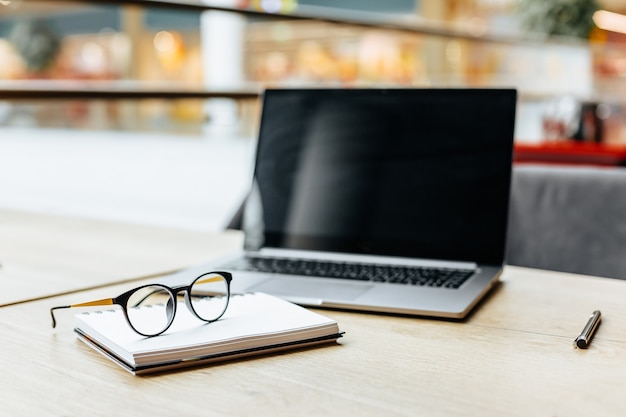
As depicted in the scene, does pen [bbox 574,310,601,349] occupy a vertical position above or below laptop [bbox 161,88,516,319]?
below

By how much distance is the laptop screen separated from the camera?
113 cm

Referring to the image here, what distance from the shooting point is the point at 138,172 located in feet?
10.8

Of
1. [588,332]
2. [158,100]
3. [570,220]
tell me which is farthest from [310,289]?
[158,100]

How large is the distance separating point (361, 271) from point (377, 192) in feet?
0.51

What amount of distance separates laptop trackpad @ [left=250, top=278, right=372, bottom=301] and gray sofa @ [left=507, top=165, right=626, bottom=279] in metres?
0.64

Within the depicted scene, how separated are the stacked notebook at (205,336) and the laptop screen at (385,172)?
1.13 feet

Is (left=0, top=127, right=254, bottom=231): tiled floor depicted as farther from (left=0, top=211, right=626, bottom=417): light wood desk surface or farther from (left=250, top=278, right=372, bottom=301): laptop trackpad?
(left=0, top=211, right=626, bottom=417): light wood desk surface

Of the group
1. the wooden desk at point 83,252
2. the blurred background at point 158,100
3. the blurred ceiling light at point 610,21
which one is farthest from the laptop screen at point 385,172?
the blurred ceiling light at point 610,21

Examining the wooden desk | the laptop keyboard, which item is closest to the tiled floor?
the wooden desk

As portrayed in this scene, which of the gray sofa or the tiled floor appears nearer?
the gray sofa

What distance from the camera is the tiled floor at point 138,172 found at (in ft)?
10.4

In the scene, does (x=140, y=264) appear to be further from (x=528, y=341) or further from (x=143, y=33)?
(x=143, y=33)

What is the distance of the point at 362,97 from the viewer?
1235 millimetres

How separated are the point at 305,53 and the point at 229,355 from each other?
487 cm
